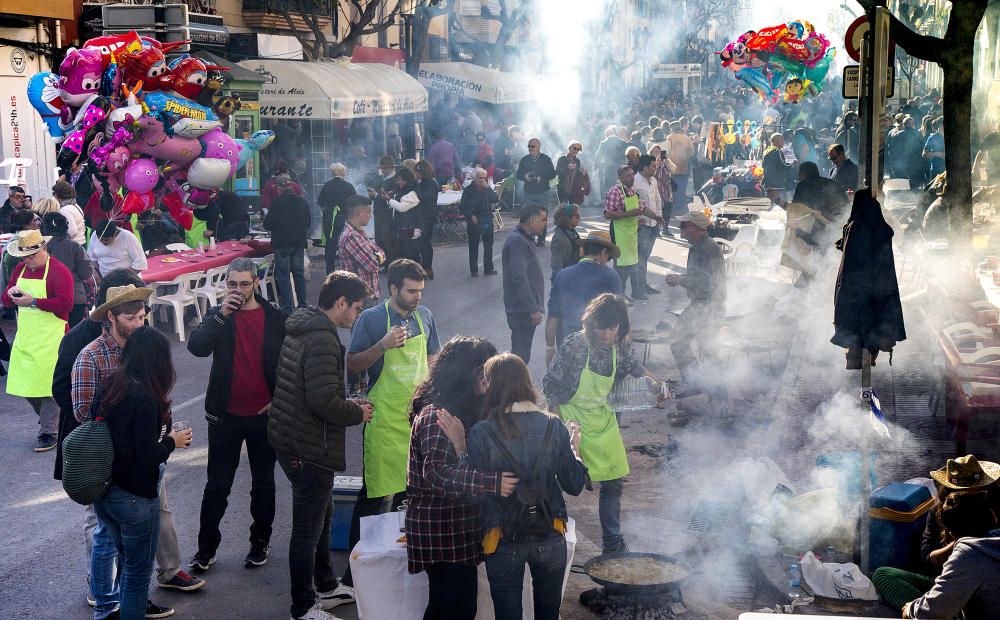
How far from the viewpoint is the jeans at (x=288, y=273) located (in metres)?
15.1

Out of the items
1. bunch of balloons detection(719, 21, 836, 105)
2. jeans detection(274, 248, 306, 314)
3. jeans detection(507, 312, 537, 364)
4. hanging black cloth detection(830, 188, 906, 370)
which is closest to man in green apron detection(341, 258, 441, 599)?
hanging black cloth detection(830, 188, 906, 370)

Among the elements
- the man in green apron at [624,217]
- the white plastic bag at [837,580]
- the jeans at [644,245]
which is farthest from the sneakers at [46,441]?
the jeans at [644,245]

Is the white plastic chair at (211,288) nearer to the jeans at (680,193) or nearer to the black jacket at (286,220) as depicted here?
the black jacket at (286,220)

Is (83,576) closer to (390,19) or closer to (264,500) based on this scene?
(264,500)

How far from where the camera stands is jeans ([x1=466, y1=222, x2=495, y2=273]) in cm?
1841

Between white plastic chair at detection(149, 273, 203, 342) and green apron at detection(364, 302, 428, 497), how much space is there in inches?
300

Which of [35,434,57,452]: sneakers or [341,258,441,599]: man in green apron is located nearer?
[341,258,441,599]: man in green apron

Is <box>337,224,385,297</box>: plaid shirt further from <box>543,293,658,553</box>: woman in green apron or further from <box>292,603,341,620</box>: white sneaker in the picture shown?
<box>292,603,341,620</box>: white sneaker

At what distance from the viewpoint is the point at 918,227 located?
49.5ft

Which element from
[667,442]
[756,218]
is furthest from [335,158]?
[667,442]

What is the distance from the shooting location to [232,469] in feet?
23.0

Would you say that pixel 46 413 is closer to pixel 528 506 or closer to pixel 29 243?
pixel 29 243

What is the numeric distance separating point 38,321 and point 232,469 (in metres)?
3.66

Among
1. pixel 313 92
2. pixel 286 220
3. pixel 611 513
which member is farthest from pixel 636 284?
pixel 313 92
